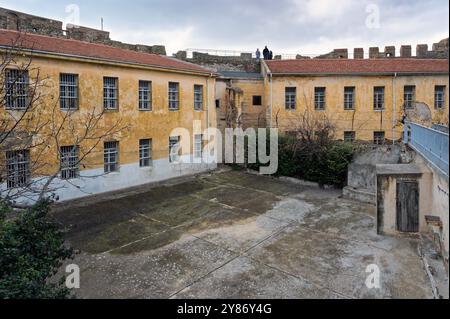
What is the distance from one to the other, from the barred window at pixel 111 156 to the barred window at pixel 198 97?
20.5ft

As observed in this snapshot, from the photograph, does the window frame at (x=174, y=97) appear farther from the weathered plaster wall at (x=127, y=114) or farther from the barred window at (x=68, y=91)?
the barred window at (x=68, y=91)

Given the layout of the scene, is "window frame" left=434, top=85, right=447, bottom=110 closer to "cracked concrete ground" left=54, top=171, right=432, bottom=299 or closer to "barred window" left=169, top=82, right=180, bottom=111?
"cracked concrete ground" left=54, top=171, right=432, bottom=299

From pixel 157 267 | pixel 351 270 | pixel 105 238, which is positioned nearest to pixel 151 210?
pixel 105 238

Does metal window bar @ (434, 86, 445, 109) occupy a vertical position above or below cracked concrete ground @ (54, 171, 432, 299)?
above

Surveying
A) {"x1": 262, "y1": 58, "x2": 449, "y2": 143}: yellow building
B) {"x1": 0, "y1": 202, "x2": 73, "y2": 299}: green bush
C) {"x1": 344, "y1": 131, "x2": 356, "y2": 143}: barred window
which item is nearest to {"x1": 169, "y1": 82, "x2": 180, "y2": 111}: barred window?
{"x1": 262, "y1": 58, "x2": 449, "y2": 143}: yellow building

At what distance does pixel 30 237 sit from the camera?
20.7 feet

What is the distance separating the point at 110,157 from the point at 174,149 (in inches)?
166

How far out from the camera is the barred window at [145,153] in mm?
17078

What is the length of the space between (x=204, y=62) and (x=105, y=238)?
22.6m

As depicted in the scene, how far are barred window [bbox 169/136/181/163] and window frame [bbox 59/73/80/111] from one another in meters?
5.79

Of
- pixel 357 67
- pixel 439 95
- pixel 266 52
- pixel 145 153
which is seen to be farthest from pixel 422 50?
pixel 145 153

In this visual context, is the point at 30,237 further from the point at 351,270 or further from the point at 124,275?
the point at 351,270

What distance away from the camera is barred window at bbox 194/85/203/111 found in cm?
2008

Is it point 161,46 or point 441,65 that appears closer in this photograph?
point 441,65
